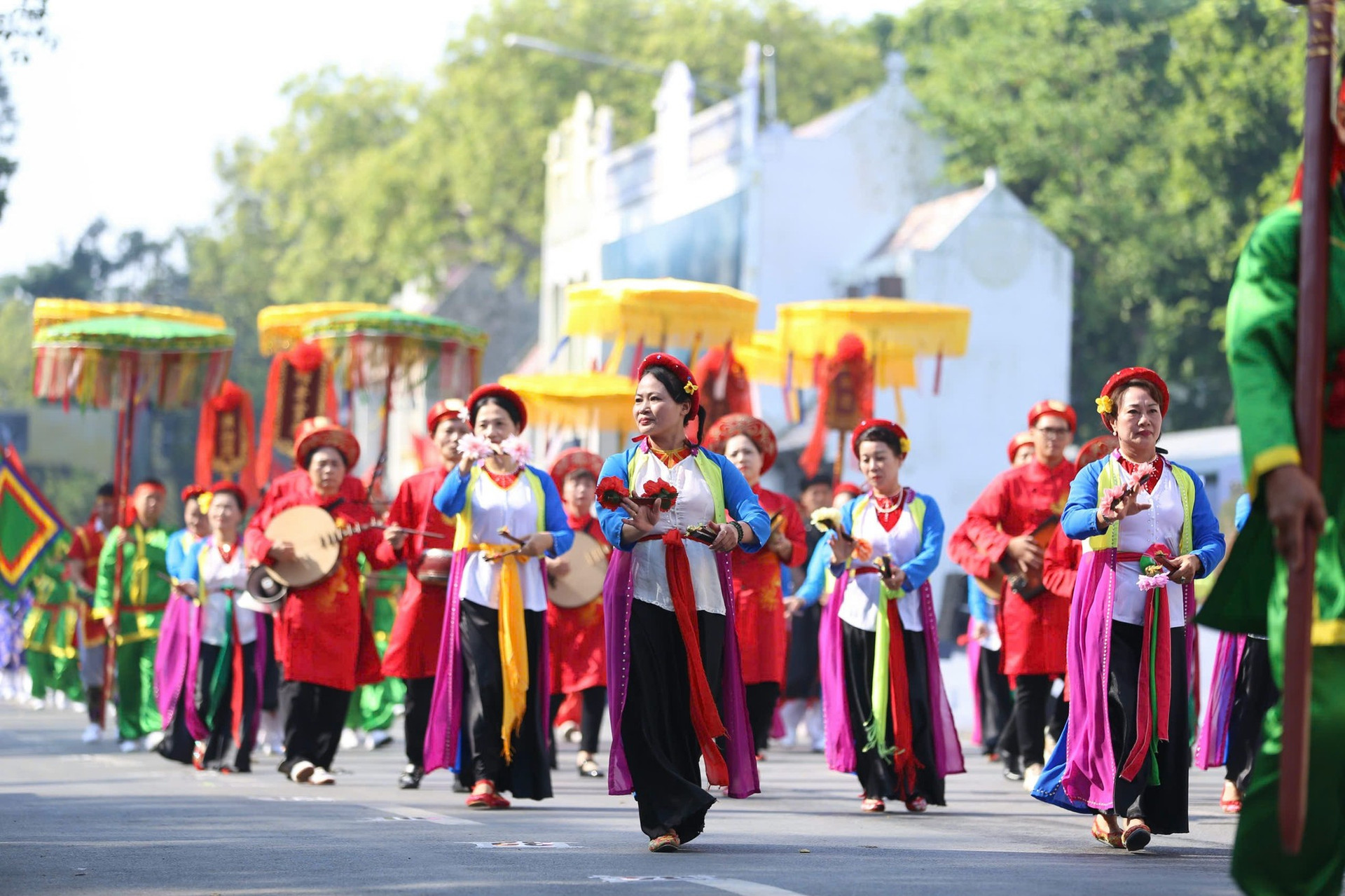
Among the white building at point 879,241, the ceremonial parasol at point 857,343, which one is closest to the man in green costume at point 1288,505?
the ceremonial parasol at point 857,343

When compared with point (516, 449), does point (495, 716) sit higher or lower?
lower

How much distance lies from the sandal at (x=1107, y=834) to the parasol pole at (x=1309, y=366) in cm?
327

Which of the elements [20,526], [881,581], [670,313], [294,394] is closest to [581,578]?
[881,581]

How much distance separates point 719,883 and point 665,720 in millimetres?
1504

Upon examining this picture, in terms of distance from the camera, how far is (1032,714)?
1244 cm

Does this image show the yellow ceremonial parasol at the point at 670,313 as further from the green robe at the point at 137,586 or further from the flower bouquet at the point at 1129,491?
the flower bouquet at the point at 1129,491

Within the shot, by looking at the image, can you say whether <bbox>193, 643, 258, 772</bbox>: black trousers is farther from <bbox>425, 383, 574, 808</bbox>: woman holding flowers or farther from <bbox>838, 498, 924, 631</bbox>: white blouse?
<bbox>838, 498, 924, 631</bbox>: white blouse

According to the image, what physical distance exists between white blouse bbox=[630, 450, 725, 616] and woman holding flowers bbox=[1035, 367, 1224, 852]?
145 cm

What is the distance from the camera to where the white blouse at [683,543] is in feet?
28.7

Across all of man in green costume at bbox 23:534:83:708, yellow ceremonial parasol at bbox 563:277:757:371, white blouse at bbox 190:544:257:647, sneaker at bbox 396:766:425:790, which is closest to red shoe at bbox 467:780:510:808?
sneaker at bbox 396:766:425:790

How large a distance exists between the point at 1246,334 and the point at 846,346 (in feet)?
47.5

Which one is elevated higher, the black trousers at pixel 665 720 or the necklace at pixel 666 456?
the necklace at pixel 666 456

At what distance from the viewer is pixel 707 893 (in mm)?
6824

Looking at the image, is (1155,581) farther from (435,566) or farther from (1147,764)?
(435,566)
